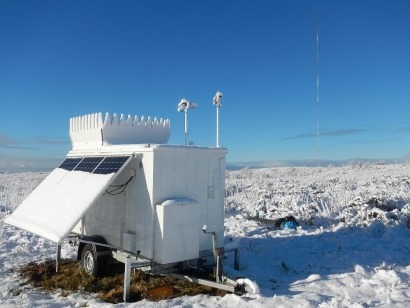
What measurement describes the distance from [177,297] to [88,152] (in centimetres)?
388

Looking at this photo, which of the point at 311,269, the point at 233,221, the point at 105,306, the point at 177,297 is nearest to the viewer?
the point at 105,306

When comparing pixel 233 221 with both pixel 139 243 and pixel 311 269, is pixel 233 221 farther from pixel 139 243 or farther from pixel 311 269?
pixel 139 243

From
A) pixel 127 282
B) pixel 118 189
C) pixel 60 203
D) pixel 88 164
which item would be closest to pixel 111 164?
pixel 118 189

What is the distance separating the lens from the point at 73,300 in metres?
6.66

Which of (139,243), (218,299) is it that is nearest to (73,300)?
(139,243)

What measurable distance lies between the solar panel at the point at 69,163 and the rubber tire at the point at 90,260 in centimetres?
176

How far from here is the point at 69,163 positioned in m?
A: 8.88

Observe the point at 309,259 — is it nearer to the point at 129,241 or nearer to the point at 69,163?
the point at 129,241

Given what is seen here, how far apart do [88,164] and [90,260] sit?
200 centimetres

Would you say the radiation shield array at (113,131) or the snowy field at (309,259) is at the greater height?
the radiation shield array at (113,131)

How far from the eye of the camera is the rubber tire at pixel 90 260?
777cm

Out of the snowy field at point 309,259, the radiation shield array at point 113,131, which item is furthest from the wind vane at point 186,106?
the snowy field at point 309,259

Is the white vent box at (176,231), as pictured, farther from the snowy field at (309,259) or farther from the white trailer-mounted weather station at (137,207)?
the snowy field at (309,259)

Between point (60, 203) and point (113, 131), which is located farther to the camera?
point (113, 131)
